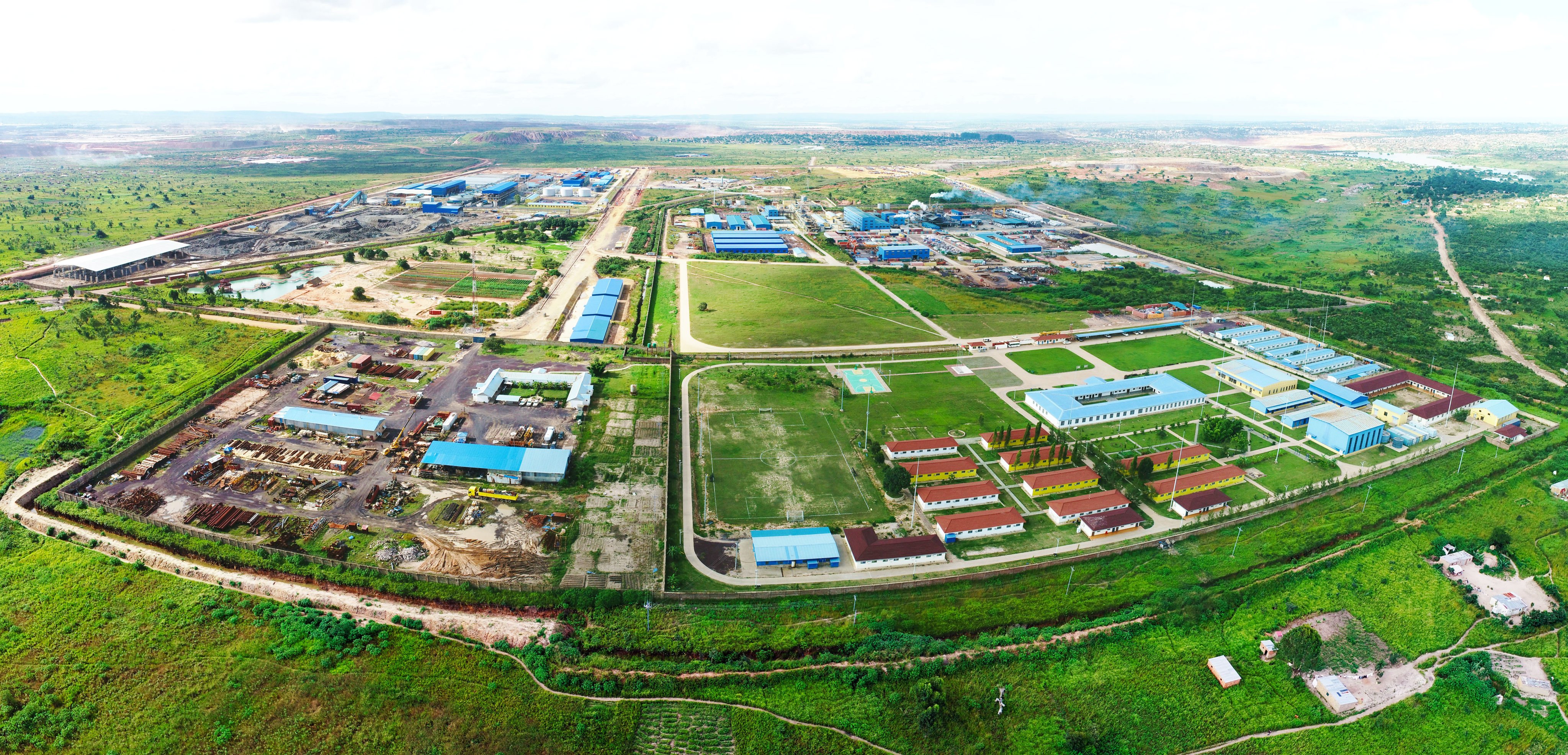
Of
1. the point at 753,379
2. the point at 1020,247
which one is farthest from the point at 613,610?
the point at 1020,247

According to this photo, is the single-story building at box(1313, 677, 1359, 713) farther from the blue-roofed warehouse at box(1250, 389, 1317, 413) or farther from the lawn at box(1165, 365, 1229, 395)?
the lawn at box(1165, 365, 1229, 395)

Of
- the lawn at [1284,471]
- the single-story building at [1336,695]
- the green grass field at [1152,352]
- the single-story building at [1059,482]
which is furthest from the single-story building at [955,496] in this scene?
the green grass field at [1152,352]

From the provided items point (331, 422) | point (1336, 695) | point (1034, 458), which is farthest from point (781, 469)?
point (331, 422)

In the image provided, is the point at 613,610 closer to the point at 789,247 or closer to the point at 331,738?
the point at 331,738

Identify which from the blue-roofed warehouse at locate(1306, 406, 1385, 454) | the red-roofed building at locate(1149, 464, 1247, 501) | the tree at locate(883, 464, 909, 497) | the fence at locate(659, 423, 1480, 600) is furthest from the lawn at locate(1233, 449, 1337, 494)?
the tree at locate(883, 464, 909, 497)

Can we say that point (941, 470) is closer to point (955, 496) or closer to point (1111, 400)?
point (955, 496)

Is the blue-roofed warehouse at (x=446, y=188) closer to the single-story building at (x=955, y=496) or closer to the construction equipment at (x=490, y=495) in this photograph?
the construction equipment at (x=490, y=495)
